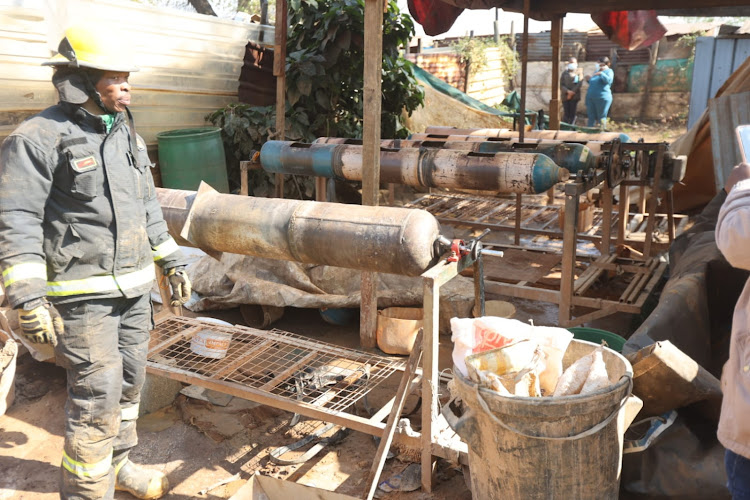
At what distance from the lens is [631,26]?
836 centimetres

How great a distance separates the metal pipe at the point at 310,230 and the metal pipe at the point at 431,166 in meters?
1.83

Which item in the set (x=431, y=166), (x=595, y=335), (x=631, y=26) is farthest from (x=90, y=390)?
(x=631, y=26)

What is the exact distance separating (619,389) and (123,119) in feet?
7.74

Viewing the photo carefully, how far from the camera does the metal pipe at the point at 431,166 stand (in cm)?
463

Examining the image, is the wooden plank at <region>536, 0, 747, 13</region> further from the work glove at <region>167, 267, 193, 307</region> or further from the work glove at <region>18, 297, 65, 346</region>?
the work glove at <region>18, 297, 65, 346</region>

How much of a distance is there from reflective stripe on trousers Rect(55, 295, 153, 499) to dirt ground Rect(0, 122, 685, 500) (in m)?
0.43

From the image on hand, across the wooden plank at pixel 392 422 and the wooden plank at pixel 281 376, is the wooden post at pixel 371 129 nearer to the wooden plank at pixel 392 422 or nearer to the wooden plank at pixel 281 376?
the wooden plank at pixel 281 376

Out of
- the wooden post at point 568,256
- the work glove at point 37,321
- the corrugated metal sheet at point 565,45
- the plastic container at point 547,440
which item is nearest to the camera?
the plastic container at point 547,440

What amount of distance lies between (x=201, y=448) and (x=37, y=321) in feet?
4.70

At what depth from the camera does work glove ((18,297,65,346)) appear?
247cm

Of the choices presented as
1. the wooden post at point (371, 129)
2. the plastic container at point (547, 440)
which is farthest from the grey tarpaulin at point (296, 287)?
the plastic container at point (547, 440)

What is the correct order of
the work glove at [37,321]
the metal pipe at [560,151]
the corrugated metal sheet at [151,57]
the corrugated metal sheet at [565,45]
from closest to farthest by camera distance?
the work glove at [37,321] < the metal pipe at [560,151] < the corrugated metal sheet at [151,57] < the corrugated metal sheet at [565,45]

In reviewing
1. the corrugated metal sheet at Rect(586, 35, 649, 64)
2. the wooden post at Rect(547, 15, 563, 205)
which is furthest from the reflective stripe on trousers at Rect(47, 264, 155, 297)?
the corrugated metal sheet at Rect(586, 35, 649, 64)

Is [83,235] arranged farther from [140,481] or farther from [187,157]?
[187,157]
